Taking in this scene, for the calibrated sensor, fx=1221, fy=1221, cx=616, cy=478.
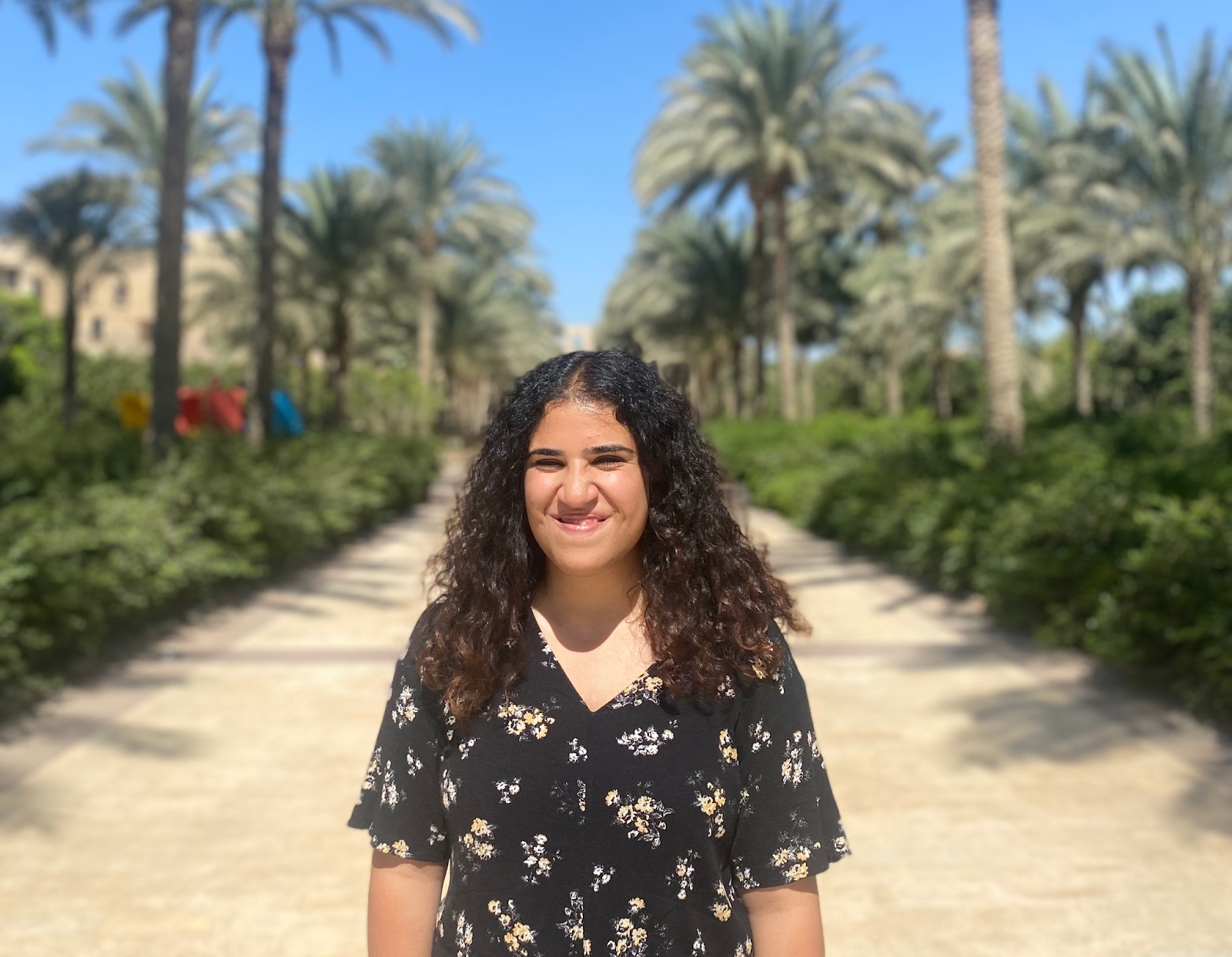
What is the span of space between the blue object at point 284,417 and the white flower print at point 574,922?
61.4ft

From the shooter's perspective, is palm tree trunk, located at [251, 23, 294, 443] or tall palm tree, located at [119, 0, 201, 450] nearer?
tall palm tree, located at [119, 0, 201, 450]

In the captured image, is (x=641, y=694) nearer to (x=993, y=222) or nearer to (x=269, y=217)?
(x=993, y=222)

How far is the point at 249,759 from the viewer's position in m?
5.46

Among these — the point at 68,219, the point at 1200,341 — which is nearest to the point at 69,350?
the point at 68,219

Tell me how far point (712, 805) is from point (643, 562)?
35 centimetres

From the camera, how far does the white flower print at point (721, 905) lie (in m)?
1.64

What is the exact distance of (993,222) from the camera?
509 inches

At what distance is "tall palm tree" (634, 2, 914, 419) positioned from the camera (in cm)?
2550

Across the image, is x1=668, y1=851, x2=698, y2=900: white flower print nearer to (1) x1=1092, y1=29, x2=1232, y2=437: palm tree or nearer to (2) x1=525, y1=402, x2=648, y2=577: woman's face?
(2) x1=525, y1=402, x2=648, y2=577: woman's face

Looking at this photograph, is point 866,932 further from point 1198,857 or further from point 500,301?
point 500,301

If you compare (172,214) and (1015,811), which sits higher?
(172,214)

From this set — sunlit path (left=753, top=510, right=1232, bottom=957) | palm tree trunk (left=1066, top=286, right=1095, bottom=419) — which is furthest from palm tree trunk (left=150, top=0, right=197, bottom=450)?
palm tree trunk (left=1066, top=286, right=1095, bottom=419)

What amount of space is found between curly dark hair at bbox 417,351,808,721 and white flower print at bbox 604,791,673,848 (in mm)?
146

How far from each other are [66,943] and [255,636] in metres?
5.03
